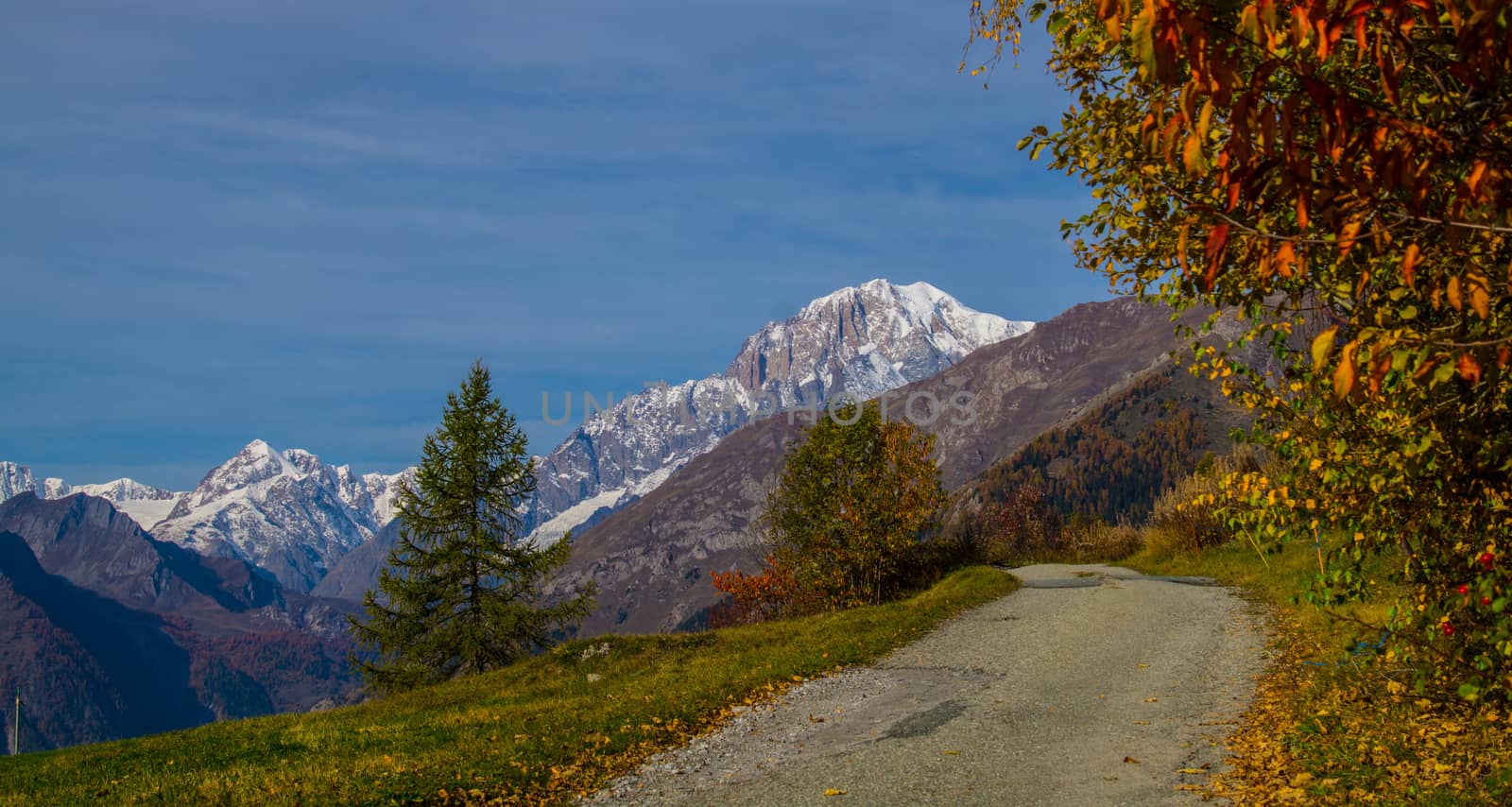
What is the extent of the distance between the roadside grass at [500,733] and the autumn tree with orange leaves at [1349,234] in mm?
8167

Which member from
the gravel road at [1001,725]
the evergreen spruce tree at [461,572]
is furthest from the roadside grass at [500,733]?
the evergreen spruce tree at [461,572]

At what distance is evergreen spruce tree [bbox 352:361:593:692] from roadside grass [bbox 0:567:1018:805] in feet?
46.1

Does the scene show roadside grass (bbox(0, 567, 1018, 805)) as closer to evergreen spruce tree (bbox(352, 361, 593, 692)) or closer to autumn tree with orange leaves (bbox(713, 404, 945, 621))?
autumn tree with orange leaves (bbox(713, 404, 945, 621))

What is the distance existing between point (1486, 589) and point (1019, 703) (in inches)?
278

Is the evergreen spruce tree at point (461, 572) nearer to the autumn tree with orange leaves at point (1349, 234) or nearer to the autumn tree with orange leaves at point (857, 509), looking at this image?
the autumn tree with orange leaves at point (857, 509)

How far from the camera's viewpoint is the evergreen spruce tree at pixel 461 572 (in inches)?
1433

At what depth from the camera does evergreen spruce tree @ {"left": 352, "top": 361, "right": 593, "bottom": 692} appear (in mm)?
36406

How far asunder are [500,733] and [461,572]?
23.7 meters

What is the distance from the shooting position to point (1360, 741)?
903 centimetres

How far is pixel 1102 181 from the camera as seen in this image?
8055 millimetres

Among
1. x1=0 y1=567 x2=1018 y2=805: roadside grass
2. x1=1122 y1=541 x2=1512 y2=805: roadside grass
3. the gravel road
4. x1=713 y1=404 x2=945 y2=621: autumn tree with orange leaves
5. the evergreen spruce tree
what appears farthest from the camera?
the evergreen spruce tree

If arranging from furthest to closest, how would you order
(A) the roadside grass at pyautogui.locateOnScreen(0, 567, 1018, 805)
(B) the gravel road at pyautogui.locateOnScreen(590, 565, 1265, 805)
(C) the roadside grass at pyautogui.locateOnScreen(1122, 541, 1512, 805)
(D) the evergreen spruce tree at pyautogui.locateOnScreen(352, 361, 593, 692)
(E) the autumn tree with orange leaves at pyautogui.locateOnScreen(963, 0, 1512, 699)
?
1. (D) the evergreen spruce tree at pyautogui.locateOnScreen(352, 361, 593, 692)
2. (A) the roadside grass at pyautogui.locateOnScreen(0, 567, 1018, 805)
3. (B) the gravel road at pyautogui.locateOnScreen(590, 565, 1265, 805)
4. (C) the roadside grass at pyautogui.locateOnScreen(1122, 541, 1512, 805)
5. (E) the autumn tree with orange leaves at pyautogui.locateOnScreen(963, 0, 1512, 699)

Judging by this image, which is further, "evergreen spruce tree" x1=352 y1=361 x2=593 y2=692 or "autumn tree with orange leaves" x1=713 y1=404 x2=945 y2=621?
"evergreen spruce tree" x1=352 y1=361 x2=593 y2=692

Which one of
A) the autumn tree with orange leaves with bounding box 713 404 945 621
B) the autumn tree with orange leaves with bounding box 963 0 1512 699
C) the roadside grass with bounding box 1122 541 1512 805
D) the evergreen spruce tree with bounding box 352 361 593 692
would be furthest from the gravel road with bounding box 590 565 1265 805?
the evergreen spruce tree with bounding box 352 361 593 692
